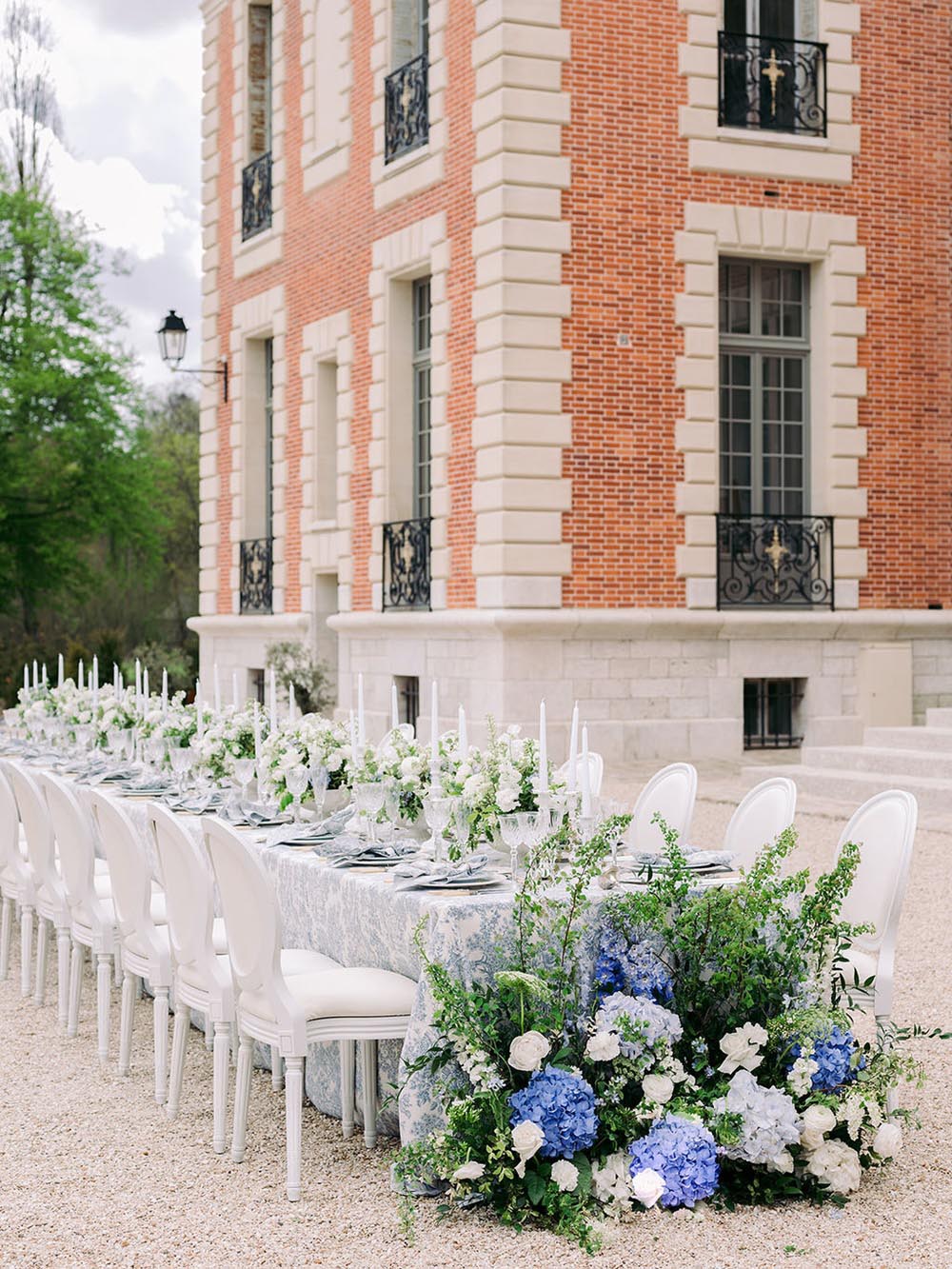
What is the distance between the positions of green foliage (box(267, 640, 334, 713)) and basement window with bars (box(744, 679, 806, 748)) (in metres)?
4.53

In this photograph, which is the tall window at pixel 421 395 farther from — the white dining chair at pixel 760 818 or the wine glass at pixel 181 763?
the white dining chair at pixel 760 818

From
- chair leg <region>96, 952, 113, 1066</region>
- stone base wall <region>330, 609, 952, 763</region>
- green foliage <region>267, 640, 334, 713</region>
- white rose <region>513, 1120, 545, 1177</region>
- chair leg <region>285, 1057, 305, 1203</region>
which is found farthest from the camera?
green foliage <region>267, 640, 334, 713</region>

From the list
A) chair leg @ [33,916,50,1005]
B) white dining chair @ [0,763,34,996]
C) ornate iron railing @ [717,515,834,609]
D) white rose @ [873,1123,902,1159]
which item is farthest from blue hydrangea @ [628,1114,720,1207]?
ornate iron railing @ [717,515,834,609]

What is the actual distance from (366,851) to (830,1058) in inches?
62.8

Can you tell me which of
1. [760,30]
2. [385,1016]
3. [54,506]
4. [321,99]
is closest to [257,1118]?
[385,1016]

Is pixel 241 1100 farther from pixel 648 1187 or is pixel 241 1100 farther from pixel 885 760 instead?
pixel 885 760

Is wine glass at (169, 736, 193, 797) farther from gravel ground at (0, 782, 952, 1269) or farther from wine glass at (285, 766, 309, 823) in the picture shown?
gravel ground at (0, 782, 952, 1269)

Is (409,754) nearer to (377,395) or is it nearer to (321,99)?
(377,395)

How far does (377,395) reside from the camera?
15.9 meters

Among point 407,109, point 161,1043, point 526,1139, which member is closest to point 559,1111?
point 526,1139

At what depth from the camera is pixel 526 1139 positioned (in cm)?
417

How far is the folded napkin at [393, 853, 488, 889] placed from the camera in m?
4.79

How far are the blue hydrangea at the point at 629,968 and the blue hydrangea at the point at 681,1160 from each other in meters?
0.35

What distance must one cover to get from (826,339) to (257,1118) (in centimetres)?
1093
